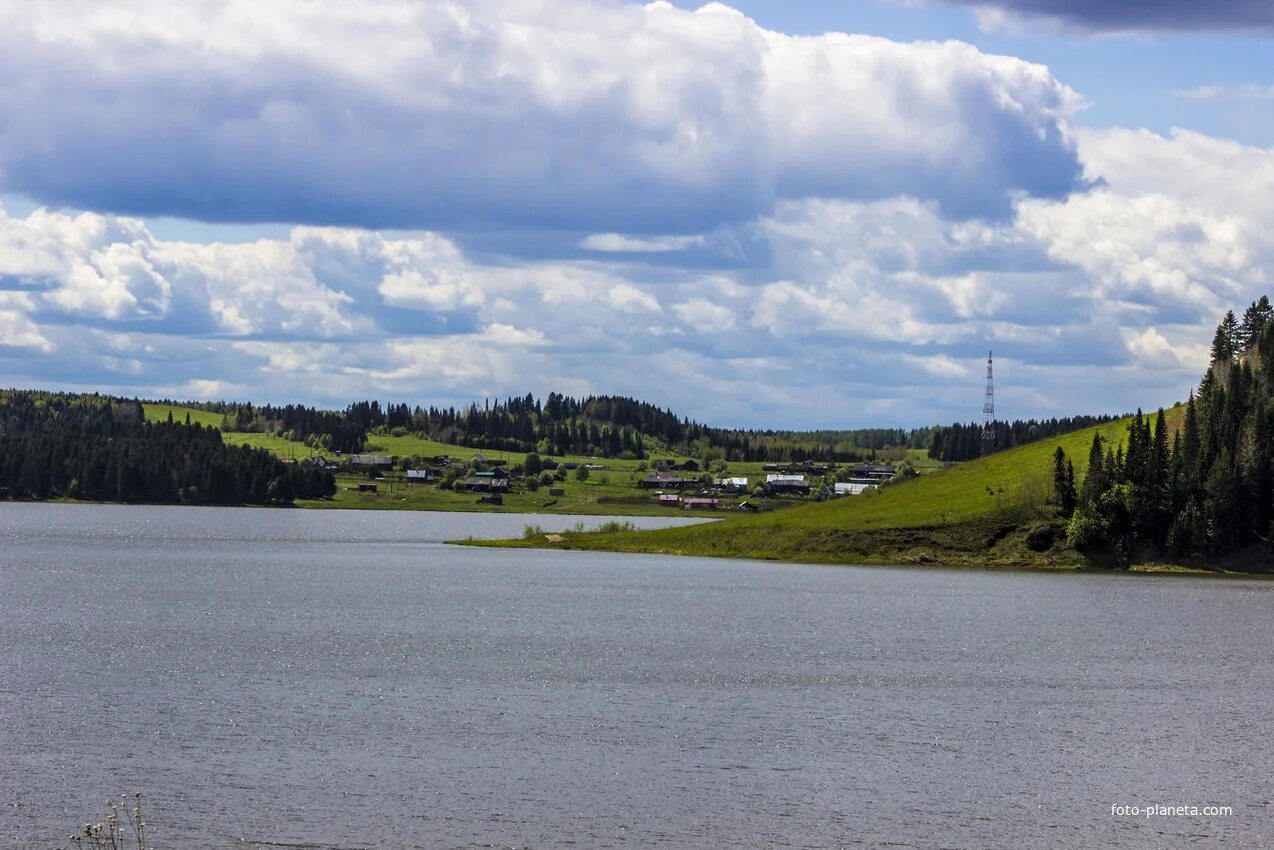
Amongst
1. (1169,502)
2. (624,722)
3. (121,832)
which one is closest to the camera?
(121,832)

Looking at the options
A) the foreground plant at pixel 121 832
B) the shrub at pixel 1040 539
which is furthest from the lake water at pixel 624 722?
the shrub at pixel 1040 539

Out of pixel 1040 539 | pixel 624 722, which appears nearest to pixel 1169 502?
pixel 1040 539

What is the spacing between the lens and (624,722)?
62.6 metres

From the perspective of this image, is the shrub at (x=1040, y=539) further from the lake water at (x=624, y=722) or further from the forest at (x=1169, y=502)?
the lake water at (x=624, y=722)

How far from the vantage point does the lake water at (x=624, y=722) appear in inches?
1804

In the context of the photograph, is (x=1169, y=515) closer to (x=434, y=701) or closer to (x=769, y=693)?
(x=769, y=693)

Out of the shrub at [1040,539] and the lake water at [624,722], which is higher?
the shrub at [1040,539]

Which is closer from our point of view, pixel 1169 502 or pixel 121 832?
pixel 121 832

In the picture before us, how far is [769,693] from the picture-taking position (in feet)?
238

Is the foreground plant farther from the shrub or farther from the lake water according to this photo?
the shrub

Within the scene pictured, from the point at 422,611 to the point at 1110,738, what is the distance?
64434mm

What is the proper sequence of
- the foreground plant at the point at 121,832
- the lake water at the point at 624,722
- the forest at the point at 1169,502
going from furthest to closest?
the forest at the point at 1169,502
the lake water at the point at 624,722
the foreground plant at the point at 121,832

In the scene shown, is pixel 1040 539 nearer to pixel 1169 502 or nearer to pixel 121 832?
pixel 1169 502

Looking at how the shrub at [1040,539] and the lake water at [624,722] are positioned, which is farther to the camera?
the shrub at [1040,539]
